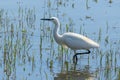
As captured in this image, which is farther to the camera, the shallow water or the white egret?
the white egret

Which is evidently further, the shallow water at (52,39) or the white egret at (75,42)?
the white egret at (75,42)

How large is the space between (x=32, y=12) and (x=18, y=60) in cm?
403

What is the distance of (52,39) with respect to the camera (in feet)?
40.1

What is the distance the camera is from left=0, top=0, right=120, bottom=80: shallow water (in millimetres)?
10273

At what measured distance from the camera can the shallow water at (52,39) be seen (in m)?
10.3

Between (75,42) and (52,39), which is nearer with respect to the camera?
(75,42)

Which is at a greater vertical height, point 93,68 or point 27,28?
point 27,28

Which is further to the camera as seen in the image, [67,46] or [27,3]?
[27,3]

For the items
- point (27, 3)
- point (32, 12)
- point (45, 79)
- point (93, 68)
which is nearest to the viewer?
point (45, 79)

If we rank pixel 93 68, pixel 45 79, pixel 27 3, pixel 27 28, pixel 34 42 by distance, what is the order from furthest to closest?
pixel 27 3
pixel 27 28
pixel 34 42
pixel 93 68
pixel 45 79

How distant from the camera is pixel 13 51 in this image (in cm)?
1095

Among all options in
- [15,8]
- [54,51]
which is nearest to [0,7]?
[15,8]

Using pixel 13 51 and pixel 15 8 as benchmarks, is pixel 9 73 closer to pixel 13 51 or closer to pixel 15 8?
pixel 13 51

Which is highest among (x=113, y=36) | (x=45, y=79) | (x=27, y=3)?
(x=27, y=3)
